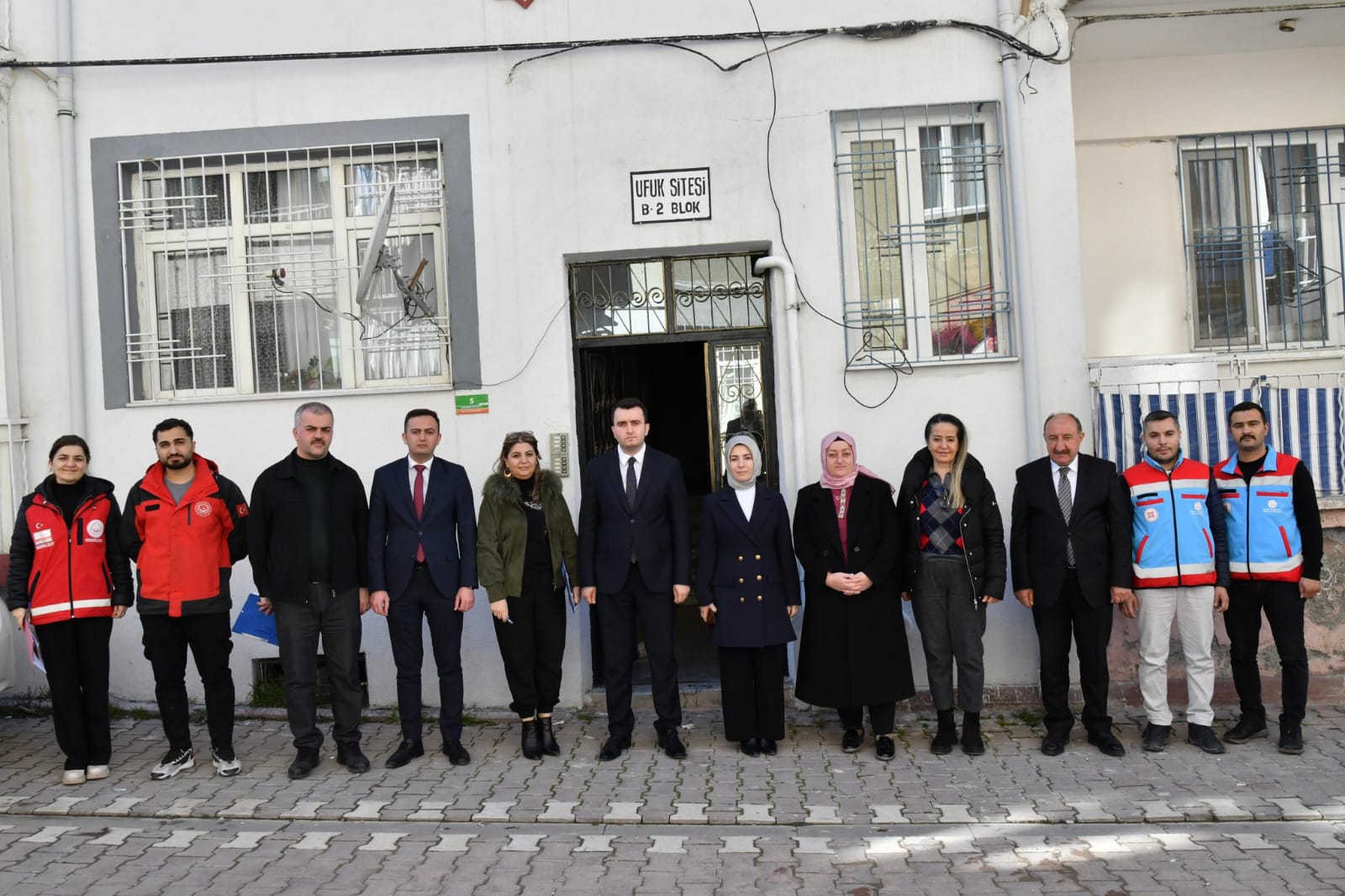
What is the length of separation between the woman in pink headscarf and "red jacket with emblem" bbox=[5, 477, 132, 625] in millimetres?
3689

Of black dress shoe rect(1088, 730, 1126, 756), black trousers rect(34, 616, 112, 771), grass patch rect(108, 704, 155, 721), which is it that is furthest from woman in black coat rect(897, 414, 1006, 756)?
grass patch rect(108, 704, 155, 721)

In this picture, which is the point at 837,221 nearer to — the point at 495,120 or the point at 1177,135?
the point at 495,120

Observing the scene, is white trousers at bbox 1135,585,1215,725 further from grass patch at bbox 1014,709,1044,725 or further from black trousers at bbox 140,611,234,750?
black trousers at bbox 140,611,234,750

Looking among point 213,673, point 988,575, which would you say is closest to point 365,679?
point 213,673

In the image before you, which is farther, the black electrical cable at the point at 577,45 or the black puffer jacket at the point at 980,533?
the black electrical cable at the point at 577,45

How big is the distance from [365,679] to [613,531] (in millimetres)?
2222

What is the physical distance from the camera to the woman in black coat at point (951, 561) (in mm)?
6191

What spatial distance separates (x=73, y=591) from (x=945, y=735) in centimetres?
466

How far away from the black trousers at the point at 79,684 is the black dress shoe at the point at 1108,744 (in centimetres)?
523

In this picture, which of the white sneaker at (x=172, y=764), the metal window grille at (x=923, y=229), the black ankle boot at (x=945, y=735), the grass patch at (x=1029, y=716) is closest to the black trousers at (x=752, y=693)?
the black ankle boot at (x=945, y=735)

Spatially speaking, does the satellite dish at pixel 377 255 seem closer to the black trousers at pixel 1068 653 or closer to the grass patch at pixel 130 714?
the grass patch at pixel 130 714

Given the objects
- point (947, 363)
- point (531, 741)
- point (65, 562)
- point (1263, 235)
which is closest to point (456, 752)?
point (531, 741)

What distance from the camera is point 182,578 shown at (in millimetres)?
6023

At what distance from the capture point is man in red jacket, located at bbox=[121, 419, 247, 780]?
6.04m
